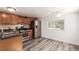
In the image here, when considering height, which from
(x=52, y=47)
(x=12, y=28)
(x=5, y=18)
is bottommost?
(x=52, y=47)

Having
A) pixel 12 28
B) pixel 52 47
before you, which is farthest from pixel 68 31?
pixel 12 28

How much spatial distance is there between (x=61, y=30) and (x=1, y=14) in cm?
243

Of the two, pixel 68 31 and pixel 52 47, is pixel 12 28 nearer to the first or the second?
pixel 52 47

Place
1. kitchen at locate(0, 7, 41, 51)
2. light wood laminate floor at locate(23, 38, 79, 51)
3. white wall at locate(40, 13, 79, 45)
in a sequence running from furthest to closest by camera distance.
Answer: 1. white wall at locate(40, 13, 79, 45)
2. kitchen at locate(0, 7, 41, 51)
3. light wood laminate floor at locate(23, 38, 79, 51)

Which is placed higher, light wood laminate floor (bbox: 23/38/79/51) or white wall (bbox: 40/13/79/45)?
white wall (bbox: 40/13/79/45)

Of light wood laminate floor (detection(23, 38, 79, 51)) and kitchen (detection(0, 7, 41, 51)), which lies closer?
light wood laminate floor (detection(23, 38, 79, 51))

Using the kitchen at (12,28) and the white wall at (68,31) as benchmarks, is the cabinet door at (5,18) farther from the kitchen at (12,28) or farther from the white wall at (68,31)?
the white wall at (68,31)

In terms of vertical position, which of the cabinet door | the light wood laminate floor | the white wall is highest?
the cabinet door

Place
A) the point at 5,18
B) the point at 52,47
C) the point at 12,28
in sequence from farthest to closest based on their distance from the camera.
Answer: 1. the point at 12,28
2. the point at 5,18
3. the point at 52,47

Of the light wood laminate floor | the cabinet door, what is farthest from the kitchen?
the light wood laminate floor

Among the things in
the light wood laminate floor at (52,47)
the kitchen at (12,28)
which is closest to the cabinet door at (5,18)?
the kitchen at (12,28)

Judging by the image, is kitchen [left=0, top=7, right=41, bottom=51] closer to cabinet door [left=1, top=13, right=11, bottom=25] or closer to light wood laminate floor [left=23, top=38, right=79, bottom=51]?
cabinet door [left=1, top=13, right=11, bottom=25]
